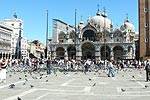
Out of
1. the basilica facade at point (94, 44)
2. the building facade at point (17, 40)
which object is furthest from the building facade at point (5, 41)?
the basilica facade at point (94, 44)

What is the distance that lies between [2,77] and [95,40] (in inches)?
2778

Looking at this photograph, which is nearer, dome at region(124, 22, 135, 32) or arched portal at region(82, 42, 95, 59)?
arched portal at region(82, 42, 95, 59)

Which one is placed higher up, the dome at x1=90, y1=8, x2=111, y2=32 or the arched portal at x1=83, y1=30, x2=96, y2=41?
the dome at x1=90, y1=8, x2=111, y2=32

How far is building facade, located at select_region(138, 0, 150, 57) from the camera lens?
62.5 meters

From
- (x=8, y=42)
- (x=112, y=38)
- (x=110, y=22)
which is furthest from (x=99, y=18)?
(x=8, y=42)

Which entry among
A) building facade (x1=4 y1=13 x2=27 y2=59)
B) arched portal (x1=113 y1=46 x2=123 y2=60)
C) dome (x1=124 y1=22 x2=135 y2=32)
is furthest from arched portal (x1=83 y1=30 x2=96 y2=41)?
building facade (x1=4 y1=13 x2=27 y2=59)

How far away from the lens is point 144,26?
62812 millimetres

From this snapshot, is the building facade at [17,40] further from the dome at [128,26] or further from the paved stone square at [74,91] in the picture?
the paved stone square at [74,91]

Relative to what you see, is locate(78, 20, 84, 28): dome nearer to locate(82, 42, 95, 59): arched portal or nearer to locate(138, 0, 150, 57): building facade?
locate(82, 42, 95, 59): arched portal

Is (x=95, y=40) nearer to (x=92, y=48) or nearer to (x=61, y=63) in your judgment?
(x=92, y=48)

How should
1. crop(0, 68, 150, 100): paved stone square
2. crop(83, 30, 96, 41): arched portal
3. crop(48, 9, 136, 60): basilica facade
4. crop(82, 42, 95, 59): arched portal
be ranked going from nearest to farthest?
1. crop(0, 68, 150, 100): paved stone square
2. crop(48, 9, 136, 60): basilica facade
3. crop(82, 42, 95, 59): arched portal
4. crop(83, 30, 96, 41): arched portal

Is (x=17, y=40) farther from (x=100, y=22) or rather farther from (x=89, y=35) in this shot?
(x=100, y=22)

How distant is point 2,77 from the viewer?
54.4ft

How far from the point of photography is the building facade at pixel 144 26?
6253cm
